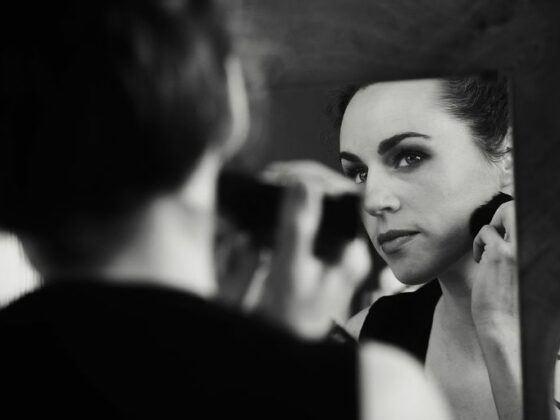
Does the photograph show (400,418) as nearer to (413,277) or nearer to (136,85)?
(136,85)

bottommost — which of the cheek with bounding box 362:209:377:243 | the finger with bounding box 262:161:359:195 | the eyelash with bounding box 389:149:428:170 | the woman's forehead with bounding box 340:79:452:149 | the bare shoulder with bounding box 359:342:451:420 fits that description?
the bare shoulder with bounding box 359:342:451:420

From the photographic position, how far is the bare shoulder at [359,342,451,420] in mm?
495

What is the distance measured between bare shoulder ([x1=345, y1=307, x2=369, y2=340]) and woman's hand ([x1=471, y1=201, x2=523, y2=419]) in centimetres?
26

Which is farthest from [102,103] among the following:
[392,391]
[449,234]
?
[449,234]

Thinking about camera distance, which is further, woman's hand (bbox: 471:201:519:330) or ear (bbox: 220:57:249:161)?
woman's hand (bbox: 471:201:519:330)

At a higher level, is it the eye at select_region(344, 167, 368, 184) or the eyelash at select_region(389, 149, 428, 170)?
the eyelash at select_region(389, 149, 428, 170)

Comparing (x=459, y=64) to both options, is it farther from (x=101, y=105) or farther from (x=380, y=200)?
(x=101, y=105)

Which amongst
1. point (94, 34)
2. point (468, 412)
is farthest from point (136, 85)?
point (468, 412)

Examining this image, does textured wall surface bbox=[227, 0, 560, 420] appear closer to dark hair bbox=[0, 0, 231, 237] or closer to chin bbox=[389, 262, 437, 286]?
chin bbox=[389, 262, 437, 286]

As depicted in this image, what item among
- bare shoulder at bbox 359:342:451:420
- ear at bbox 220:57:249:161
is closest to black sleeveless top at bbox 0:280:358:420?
bare shoulder at bbox 359:342:451:420

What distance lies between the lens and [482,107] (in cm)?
163

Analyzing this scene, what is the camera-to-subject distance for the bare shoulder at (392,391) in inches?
19.5

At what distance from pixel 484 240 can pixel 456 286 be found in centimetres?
12

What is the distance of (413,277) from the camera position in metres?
1.61
